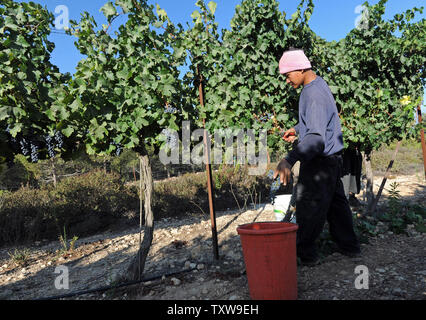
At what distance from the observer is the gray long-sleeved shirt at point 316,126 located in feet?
6.99

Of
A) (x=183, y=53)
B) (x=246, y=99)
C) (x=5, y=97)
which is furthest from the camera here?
(x=246, y=99)

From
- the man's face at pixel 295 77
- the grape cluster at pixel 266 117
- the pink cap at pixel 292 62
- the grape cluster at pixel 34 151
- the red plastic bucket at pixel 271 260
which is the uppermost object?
the pink cap at pixel 292 62

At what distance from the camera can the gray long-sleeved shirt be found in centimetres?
213

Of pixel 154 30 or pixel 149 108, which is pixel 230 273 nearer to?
pixel 149 108

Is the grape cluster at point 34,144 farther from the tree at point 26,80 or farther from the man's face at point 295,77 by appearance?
the man's face at point 295,77

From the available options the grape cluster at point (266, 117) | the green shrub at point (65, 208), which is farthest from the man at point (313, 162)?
the green shrub at point (65, 208)

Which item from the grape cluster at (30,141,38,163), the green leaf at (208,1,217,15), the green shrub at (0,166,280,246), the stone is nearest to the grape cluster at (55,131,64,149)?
the grape cluster at (30,141,38,163)

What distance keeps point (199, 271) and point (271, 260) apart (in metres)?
1.22

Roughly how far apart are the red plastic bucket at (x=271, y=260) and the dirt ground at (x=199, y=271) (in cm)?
28

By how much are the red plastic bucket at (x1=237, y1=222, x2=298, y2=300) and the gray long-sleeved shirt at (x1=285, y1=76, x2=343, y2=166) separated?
483 millimetres

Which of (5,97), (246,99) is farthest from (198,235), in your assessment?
(5,97)

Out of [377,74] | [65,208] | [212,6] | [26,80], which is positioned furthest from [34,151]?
[377,74]
